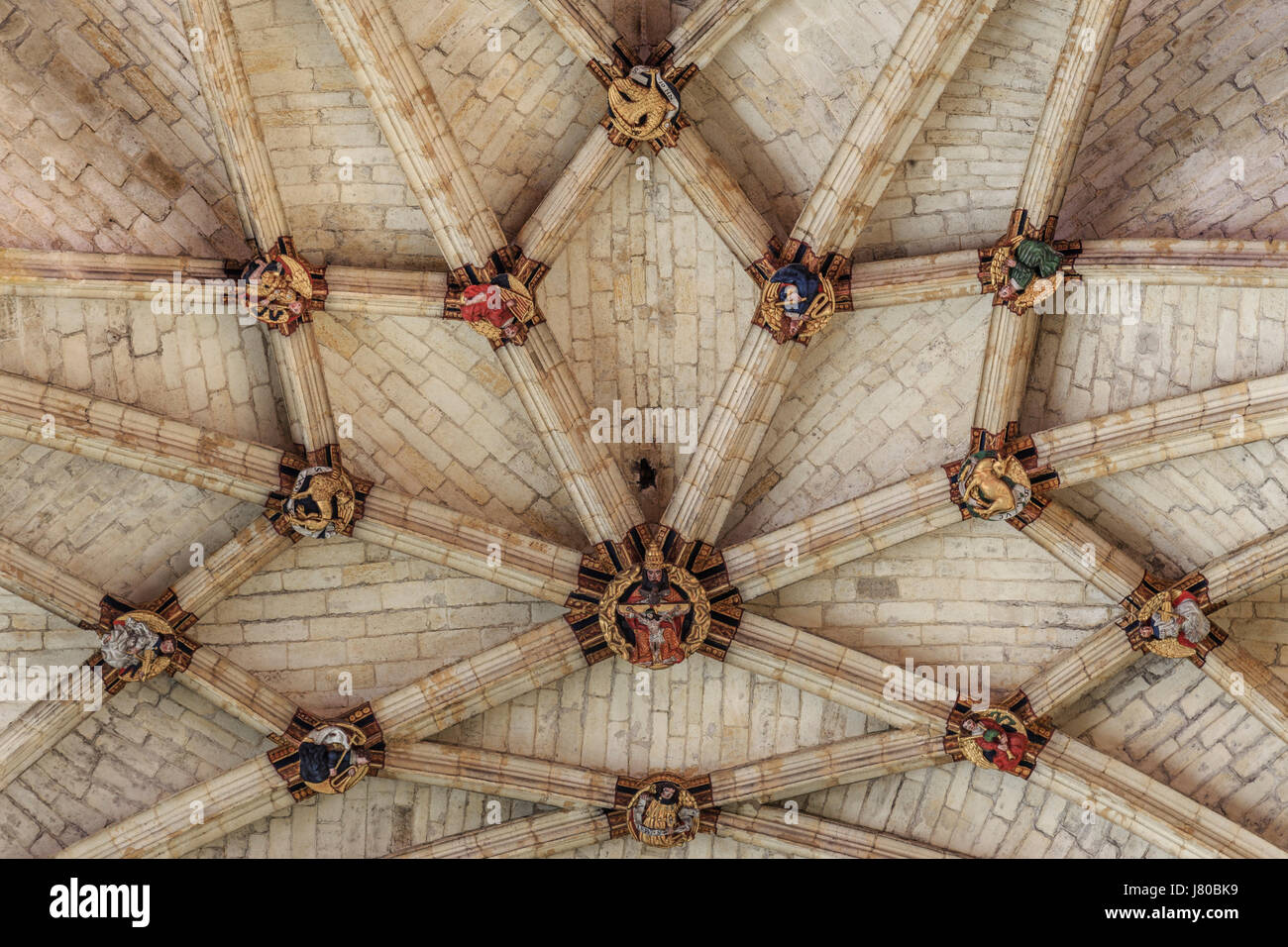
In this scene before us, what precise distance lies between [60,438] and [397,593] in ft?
11.0

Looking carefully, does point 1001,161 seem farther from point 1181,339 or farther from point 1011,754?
point 1011,754

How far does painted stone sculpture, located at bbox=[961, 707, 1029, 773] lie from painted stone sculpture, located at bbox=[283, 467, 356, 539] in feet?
19.9

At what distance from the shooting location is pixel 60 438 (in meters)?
14.8

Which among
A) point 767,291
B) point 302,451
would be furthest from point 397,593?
point 767,291

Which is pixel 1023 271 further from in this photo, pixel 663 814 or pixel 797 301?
pixel 663 814

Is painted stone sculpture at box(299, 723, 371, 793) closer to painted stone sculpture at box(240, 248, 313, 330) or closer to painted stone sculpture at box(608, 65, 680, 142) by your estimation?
painted stone sculpture at box(240, 248, 313, 330)

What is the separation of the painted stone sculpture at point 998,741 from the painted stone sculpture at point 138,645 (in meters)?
7.34

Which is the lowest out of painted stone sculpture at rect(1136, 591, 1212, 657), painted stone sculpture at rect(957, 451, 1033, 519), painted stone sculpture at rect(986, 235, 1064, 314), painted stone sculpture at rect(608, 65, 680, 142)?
painted stone sculpture at rect(1136, 591, 1212, 657)

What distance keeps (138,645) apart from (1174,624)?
926 centimetres

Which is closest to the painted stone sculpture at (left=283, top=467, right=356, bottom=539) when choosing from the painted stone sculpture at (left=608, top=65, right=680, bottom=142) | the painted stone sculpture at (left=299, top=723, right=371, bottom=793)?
the painted stone sculpture at (left=299, top=723, right=371, bottom=793)

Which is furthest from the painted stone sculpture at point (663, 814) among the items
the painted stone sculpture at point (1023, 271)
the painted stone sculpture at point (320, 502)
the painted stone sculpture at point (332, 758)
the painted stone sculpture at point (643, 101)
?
the painted stone sculpture at point (643, 101)

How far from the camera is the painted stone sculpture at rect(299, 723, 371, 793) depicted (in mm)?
15383

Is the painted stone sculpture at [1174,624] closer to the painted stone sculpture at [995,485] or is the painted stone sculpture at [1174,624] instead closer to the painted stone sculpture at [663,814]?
the painted stone sculpture at [995,485]

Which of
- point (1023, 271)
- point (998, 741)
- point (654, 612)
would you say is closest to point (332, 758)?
point (654, 612)
